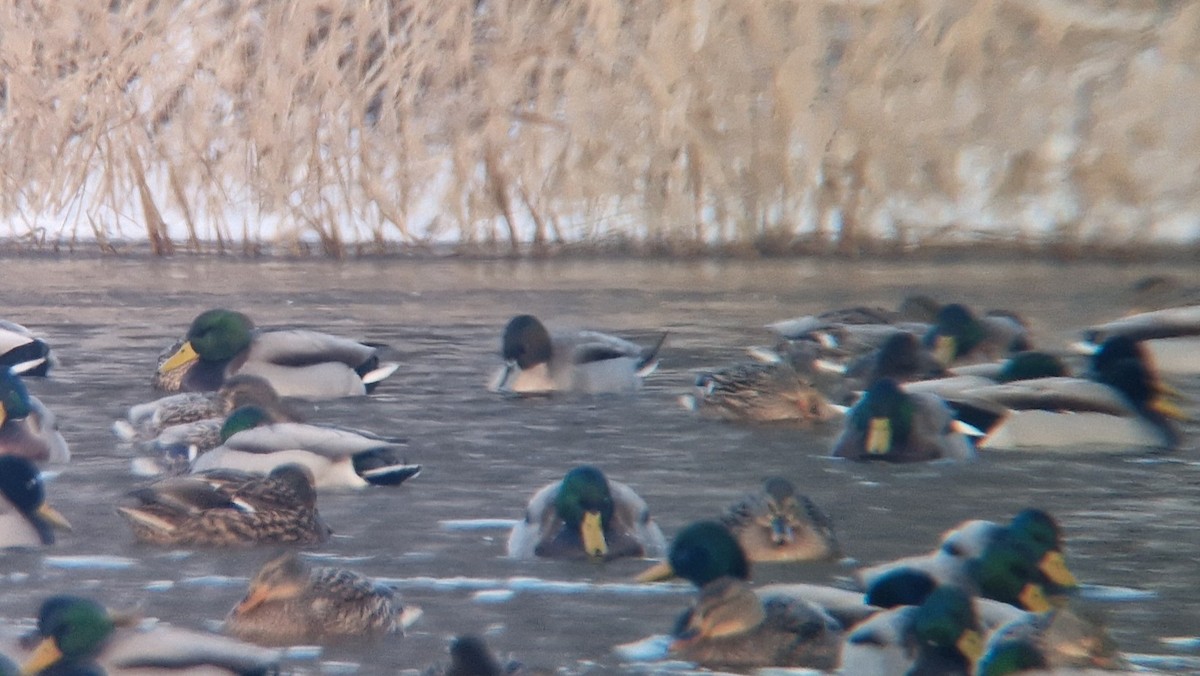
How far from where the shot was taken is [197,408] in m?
7.62

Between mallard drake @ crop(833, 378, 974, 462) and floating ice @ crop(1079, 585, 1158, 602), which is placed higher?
mallard drake @ crop(833, 378, 974, 462)

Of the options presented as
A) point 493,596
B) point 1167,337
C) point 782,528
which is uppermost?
point 1167,337

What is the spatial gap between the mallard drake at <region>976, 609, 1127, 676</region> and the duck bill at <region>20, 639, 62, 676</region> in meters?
1.80

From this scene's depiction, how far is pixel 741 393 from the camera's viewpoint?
8.05 meters

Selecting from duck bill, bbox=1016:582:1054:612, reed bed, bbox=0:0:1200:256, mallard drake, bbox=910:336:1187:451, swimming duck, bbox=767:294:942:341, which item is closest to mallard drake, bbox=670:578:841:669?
duck bill, bbox=1016:582:1054:612

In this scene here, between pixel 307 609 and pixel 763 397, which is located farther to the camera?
pixel 763 397

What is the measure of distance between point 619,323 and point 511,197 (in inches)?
244

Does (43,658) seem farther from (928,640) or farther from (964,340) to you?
(964,340)

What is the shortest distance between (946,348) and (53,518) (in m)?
4.92


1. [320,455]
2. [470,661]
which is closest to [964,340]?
[320,455]

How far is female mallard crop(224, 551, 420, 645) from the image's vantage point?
181 inches

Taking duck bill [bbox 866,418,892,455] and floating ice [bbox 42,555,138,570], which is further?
duck bill [bbox 866,418,892,455]

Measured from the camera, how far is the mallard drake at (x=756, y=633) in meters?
4.32

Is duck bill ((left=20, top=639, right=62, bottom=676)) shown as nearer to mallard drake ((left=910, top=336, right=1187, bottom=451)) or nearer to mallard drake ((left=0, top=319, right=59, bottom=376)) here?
mallard drake ((left=910, top=336, right=1187, bottom=451))
